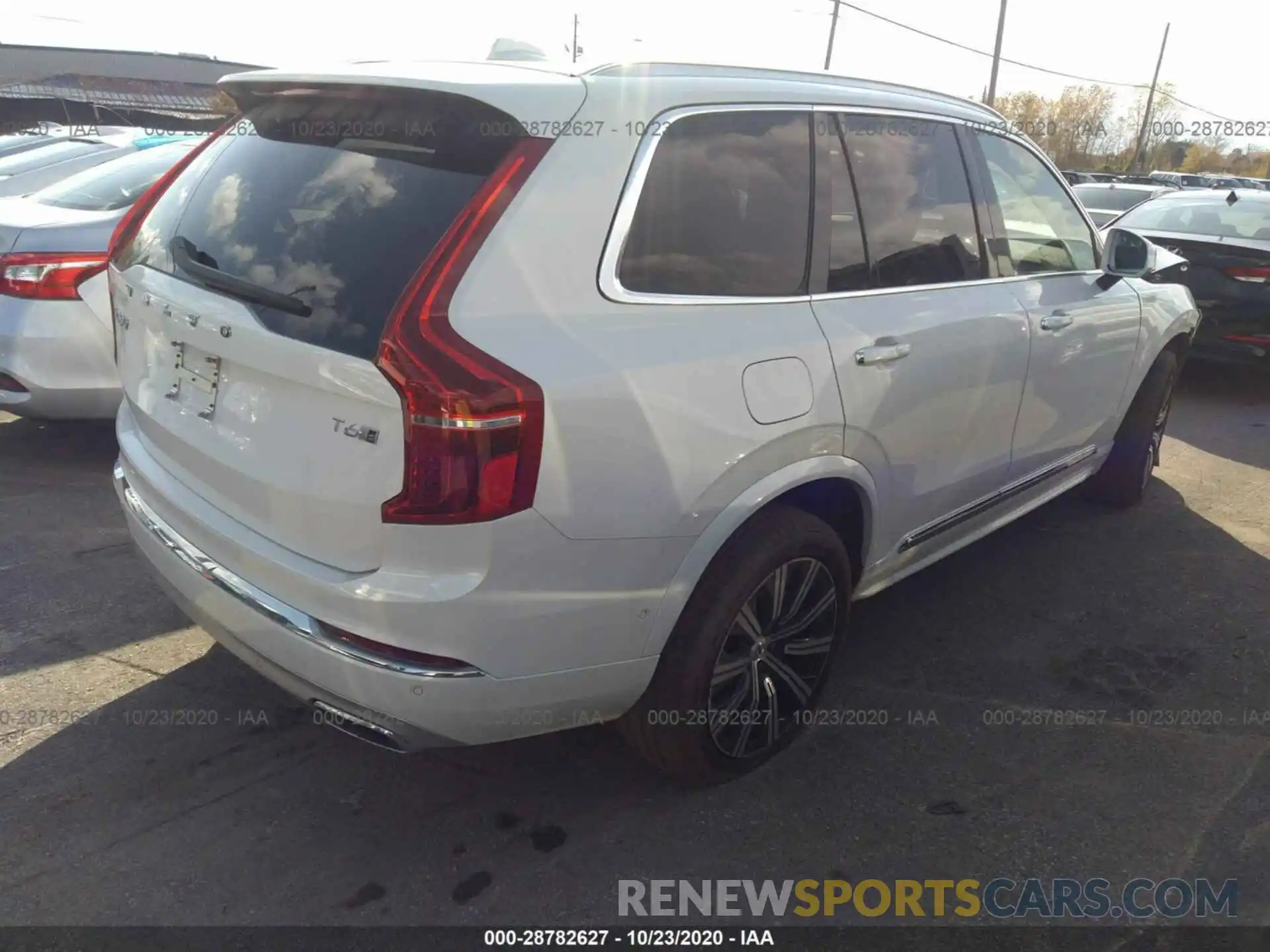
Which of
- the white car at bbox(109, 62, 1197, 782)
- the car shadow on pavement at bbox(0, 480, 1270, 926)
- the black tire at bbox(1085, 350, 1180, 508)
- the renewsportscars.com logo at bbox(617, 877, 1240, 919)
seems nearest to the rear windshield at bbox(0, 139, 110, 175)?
the white car at bbox(109, 62, 1197, 782)

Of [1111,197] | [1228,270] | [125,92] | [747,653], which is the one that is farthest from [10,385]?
[125,92]

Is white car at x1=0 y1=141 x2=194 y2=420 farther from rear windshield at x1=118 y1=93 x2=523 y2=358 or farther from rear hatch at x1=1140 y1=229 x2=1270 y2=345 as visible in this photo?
rear hatch at x1=1140 y1=229 x2=1270 y2=345

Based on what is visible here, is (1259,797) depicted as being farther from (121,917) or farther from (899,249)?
(121,917)

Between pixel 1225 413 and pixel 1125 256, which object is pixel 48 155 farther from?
pixel 1225 413

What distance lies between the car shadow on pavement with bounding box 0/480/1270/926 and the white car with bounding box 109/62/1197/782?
26 cm

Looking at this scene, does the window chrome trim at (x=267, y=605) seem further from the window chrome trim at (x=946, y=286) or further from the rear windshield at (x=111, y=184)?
the rear windshield at (x=111, y=184)

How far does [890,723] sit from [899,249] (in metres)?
1.49

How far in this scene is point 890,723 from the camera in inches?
128

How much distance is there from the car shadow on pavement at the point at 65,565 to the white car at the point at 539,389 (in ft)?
2.68

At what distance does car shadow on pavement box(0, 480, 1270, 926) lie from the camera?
2.44m

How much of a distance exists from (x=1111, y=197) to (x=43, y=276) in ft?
43.1

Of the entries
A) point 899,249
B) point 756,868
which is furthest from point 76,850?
point 899,249

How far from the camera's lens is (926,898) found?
2.52 metres

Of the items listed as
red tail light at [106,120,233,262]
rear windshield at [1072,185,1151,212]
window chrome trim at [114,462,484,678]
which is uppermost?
red tail light at [106,120,233,262]
